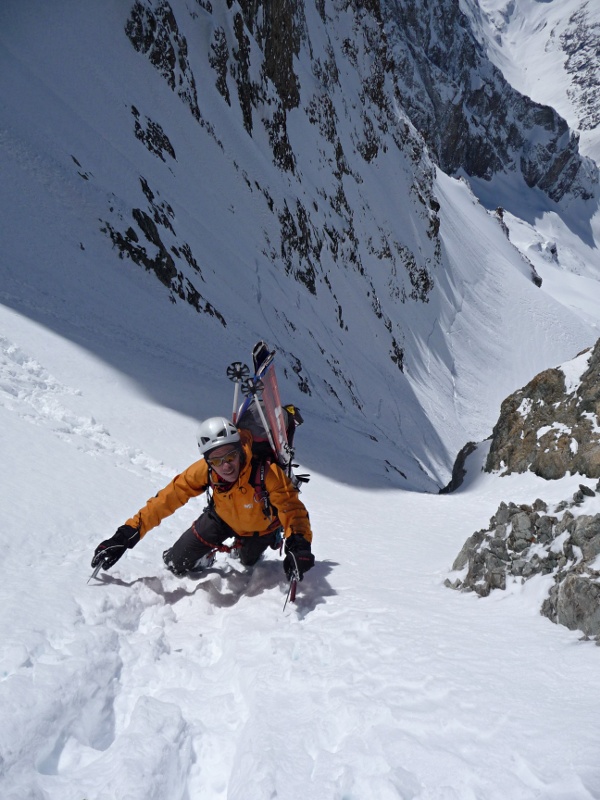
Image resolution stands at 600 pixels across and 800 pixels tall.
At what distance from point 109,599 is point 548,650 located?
2.83 metres

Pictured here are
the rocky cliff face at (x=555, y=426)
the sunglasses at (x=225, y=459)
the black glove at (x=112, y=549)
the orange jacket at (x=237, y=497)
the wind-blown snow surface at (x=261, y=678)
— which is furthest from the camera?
the rocky cliff face at (x=555, y=426)

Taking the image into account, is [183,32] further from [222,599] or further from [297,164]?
[222,599]

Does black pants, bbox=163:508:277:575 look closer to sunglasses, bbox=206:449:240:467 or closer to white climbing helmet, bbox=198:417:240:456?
sunglasses, bbox=206:449:240:467

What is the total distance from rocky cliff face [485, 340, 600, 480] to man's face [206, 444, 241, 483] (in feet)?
25.0

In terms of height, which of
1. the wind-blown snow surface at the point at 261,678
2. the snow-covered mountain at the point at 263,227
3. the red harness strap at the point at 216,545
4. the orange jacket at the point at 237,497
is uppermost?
the snow-covered mountain at the point at 263,227

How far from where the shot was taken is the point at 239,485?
16.0 feet

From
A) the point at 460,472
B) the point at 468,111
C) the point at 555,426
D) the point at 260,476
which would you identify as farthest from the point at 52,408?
the point at 468,111

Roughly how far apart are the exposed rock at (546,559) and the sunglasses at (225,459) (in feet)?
7.76

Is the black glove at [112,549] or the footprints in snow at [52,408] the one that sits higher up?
the footprints in snow at [52,408]

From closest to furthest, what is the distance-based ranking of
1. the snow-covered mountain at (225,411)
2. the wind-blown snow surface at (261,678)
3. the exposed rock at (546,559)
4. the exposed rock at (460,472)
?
the wind-blown snow surface at (261,678) < the snow-covered mountain at (225,411) < the exposed rock at (546,559) < the exposed rock at (460,472)

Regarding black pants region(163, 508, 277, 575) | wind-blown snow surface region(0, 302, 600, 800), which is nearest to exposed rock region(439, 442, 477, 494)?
wind-blown snow surface region(0, 302, 600, 800)

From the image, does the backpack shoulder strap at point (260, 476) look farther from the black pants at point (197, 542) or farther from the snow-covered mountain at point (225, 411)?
the snow-covered mountain at point (225, 411)

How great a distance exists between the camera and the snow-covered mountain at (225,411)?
276 cm

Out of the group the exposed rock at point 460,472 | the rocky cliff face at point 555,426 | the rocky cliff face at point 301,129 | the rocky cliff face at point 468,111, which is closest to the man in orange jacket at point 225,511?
the rocky cliff face at point 555,426
